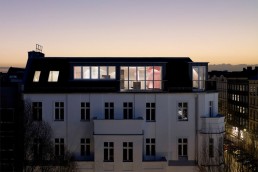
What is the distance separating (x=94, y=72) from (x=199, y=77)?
1025 centimetres

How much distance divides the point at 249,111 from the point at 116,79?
6153cm

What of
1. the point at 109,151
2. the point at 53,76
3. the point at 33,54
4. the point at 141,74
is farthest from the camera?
the point at 33,54

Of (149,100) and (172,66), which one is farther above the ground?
(172,66)

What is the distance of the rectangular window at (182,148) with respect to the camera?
3547 cm

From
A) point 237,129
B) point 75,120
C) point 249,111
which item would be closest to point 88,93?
point 75,120

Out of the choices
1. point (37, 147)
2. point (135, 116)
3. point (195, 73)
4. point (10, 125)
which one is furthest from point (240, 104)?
point (37, 147)

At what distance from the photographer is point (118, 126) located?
3384 centimetres

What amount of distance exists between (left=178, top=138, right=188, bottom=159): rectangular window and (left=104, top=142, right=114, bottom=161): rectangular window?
651cm

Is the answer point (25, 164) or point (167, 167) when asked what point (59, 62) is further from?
point (167, 167)

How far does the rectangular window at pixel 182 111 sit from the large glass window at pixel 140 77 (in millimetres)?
2654

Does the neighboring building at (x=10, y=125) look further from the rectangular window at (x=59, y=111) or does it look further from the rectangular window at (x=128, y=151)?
the rectangular window at (x=128, y=151)

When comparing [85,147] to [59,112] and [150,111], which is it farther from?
[150,111]

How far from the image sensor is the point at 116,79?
→ 3581 cm

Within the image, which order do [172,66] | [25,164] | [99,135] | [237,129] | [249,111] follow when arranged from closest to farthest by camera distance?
[25,164] < [99,135] < [172,66] < [249,111] < [237,129]
